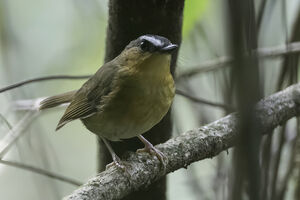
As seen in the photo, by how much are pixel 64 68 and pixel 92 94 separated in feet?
3.65

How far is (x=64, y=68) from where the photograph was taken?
12.5 ft

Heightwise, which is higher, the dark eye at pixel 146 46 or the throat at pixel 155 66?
the dark eye at pixel 146 46

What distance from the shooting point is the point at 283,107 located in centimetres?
256

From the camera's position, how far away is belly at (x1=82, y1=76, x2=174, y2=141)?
2461 mm

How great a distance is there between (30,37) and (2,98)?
2.54 feet

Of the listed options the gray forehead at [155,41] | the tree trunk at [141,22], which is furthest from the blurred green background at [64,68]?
the gray forehead at [155,41]

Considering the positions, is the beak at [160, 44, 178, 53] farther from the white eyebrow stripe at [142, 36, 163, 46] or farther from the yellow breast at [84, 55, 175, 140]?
the yellow breast at [84, 55, 175, 140]

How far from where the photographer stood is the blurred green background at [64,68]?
10.9 ft

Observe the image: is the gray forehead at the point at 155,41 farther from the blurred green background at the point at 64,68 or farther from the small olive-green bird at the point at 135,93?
the blurred green background at the point at 64,68

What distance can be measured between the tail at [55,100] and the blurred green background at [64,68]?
0.74ft

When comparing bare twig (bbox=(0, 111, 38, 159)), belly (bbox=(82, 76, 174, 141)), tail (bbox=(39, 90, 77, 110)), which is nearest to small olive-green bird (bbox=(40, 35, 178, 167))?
belly (bbox=(82, 76, 174, 141))

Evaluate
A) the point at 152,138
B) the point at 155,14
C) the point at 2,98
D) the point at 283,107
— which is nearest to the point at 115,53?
the point at 155,14

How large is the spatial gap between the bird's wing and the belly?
0.15 meters

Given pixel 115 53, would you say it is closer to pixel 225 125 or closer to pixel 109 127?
pixel 109 127
